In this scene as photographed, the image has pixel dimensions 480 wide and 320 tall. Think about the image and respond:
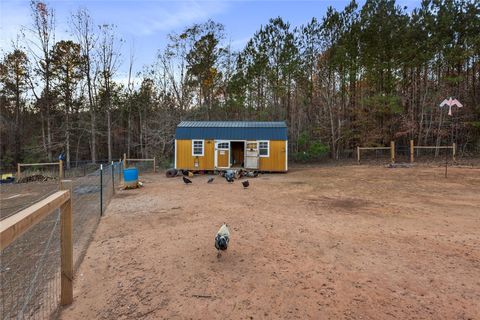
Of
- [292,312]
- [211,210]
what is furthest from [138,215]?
[292,312]

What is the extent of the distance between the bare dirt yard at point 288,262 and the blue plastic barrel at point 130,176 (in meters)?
3.44

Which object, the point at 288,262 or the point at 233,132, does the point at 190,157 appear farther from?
the point at 288,262

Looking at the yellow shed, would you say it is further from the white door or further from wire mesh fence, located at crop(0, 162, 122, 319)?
wire mesh fence, located at crop(0, 162, 122, 319)

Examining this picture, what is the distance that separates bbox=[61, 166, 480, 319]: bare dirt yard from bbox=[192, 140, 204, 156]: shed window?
856cm

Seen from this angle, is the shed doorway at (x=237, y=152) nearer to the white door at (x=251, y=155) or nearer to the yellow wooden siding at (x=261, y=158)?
the white door at (x=251, y=155)

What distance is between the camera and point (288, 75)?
22719 millimetres

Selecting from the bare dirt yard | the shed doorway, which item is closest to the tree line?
the shed doorway

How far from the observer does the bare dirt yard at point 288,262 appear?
2.83 meters

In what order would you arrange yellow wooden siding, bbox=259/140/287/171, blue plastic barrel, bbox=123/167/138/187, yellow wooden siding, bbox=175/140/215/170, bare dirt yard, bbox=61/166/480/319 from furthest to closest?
yellow wooden siding, bbox=175/140/215/170, yellow wooden siding, bbox=259/140/287/171, blue plastic barrel, bbox=123/167/138/187, bare dirt yard, bbox=61/166/480/319

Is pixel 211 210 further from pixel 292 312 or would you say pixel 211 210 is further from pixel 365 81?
pixel 365 81

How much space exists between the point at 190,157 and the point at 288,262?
12960 millimetres

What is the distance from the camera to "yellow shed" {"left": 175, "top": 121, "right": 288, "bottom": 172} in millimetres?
15977

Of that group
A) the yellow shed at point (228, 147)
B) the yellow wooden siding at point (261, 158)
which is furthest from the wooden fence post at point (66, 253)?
the yellow wooden siding at point (261, 158)

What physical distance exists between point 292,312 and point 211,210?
4.51 m
